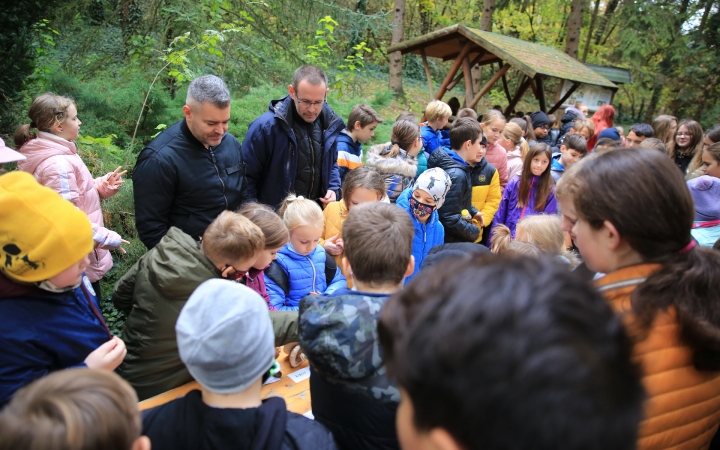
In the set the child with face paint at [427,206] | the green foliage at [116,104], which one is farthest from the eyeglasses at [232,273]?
the green foliage at [116,104]

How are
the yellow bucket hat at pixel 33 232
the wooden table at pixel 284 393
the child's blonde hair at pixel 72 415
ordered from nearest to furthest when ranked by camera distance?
1. the child's blonde hair at pixel 72 415
2. the yellow bucket hat at pixel 33 232
3. the wooden table at pixel 284 393

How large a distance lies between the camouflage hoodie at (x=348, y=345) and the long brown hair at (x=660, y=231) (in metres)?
0.78

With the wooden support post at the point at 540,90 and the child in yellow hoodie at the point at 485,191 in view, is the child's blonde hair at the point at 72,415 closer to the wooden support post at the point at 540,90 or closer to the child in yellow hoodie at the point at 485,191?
the child in yellow hoodie at the point at 485,191

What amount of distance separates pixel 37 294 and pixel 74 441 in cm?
92

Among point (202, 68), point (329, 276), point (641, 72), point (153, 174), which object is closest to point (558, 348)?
point (329, 276)

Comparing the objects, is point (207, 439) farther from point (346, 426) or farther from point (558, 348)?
point (558, 348)

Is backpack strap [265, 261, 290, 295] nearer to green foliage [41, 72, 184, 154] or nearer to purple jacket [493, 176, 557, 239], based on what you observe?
purple jacket [493, 176, 557, 239]

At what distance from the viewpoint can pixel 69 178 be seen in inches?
125

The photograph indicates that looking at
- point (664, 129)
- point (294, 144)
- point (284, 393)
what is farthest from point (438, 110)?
point (284, 393)

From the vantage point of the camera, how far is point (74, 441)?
3.03 feet

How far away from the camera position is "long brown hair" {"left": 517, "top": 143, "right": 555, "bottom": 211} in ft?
14.7

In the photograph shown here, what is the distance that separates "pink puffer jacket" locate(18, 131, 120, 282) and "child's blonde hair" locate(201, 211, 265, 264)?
55.1 inches

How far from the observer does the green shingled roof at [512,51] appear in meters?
8.34

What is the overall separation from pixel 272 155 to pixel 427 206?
1.47m
